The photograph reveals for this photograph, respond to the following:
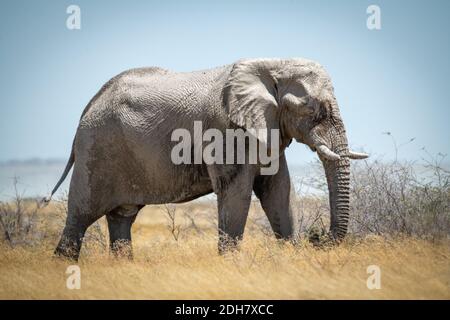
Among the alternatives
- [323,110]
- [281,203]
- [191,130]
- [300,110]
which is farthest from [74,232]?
[323,110]

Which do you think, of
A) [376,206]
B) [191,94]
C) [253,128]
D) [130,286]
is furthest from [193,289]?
[376,206]

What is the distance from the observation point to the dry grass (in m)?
8.40

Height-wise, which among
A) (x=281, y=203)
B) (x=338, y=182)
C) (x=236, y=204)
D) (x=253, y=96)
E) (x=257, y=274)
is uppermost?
(x=253, y=96)

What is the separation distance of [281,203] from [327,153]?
4.47 feet

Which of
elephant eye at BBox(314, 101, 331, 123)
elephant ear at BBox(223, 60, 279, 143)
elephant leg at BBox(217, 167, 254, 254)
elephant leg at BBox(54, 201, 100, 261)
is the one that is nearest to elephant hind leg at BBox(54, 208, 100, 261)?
elephant leg at BBox(54, 201, 100, 261)

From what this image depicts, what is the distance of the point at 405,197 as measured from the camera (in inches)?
513

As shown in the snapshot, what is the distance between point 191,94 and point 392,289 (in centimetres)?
457

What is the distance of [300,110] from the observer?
10.7 meters

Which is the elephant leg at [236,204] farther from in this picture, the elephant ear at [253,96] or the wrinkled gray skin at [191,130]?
the elephant ear at [253,96]

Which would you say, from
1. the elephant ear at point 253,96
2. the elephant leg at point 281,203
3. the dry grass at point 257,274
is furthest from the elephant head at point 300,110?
the dry grass at point 257,274

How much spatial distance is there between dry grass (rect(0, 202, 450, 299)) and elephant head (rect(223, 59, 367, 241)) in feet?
2.93

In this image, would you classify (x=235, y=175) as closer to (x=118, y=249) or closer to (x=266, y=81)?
(x=266, y=81)

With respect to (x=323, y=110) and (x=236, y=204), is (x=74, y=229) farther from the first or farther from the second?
(x=323, y=110)

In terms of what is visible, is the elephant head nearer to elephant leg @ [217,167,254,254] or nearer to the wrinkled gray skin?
the wrinkled gray skin
